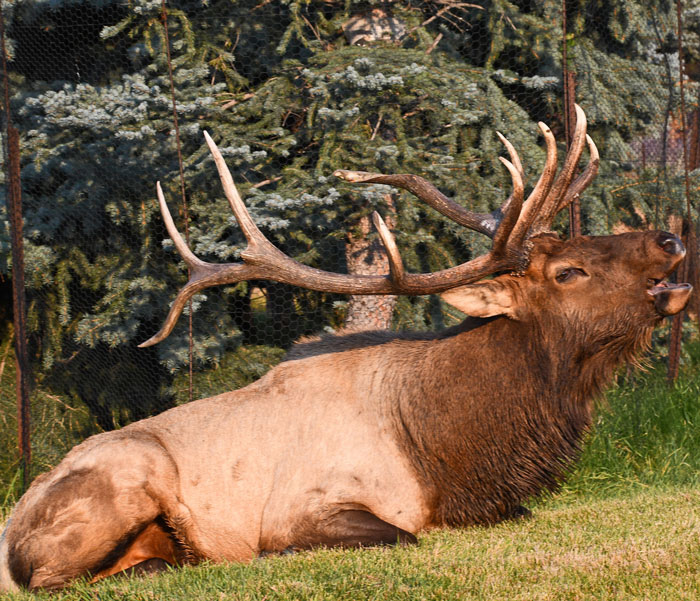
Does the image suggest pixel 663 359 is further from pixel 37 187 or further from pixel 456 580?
pixel 37 187

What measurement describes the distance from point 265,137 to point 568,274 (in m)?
4.21

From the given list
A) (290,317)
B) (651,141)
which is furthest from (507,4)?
(290,317)

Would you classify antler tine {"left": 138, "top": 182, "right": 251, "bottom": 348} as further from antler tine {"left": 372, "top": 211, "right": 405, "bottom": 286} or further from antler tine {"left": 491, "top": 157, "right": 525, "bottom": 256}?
antler tine {"left": 491, "top": 157, "right": 525, "bottom": 256}

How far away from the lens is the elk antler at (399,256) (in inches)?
168

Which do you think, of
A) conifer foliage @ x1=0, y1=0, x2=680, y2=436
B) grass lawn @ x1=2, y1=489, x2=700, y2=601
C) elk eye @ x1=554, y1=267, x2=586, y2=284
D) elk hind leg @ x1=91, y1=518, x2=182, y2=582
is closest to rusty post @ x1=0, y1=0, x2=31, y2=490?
conifer foliage @ x1=0, y1=0, x2=680, y2=436

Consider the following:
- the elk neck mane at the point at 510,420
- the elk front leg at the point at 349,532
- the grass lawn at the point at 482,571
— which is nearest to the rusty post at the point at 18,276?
the grass lawn at the point at 482,571

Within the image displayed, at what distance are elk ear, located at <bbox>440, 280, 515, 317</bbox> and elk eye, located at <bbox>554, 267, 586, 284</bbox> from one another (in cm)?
24

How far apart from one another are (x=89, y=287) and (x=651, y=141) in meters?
5.39

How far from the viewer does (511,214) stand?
4.16 meters

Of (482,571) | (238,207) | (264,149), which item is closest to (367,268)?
(264,149)

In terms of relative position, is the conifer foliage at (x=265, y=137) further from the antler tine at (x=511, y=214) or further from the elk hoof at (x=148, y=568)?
the elk hoof at (x=148, y=568)

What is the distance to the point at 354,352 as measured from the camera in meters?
4.77

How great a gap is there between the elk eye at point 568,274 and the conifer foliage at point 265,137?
269 centimetres

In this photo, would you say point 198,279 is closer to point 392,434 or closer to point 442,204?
point 392,434
